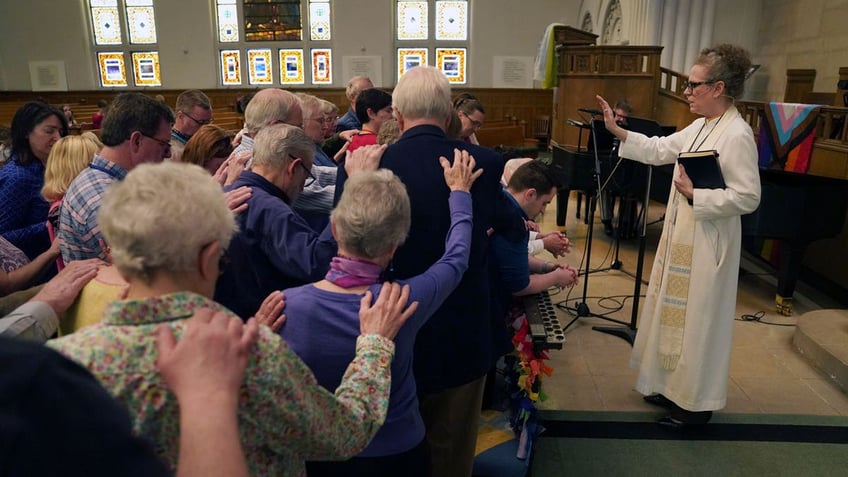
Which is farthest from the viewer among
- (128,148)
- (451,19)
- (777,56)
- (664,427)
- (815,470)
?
(451,19)

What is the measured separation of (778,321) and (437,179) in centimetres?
349

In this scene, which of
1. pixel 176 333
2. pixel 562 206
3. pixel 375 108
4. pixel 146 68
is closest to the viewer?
pixel 176 333

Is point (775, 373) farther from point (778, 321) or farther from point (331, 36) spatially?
point (331, 36)

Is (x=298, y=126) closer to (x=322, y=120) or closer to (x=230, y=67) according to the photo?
(x=322, y=120)

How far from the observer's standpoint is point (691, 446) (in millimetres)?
2598

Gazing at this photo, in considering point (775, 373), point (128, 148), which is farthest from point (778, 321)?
point (128, 148)

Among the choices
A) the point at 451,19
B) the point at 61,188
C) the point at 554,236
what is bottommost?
the point at 554,236

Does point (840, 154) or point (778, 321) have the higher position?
point (840, 154)

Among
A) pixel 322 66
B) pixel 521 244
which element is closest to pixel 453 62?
pixel 322 66

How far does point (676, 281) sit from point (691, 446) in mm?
765

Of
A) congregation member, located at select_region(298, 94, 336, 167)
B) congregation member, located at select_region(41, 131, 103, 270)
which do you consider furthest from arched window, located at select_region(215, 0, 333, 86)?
congregation member, located at select_region(41, 131, 103, 270)

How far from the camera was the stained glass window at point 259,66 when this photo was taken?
13.9 m

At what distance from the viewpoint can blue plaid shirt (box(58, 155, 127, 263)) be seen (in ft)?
6.12

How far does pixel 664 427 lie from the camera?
2723mm
